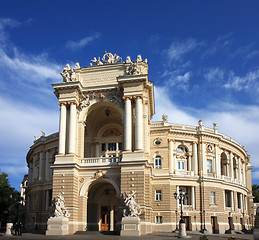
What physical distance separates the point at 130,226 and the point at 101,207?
411 inches

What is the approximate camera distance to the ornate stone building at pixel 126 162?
118ft

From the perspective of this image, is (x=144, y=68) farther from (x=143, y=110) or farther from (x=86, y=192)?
(x=86, y=192)

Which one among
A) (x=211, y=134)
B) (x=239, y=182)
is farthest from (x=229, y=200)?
(x=211, y=134)

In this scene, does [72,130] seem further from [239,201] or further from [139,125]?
[239,201]

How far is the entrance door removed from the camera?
41.4 metres

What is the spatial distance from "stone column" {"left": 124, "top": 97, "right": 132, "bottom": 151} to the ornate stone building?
11 centimetres

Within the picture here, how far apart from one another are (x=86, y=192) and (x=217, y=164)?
22.9 metres

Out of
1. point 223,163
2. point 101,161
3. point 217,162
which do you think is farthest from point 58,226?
point 223,163

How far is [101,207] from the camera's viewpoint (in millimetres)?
42062

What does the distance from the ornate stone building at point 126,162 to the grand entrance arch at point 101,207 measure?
0.39ft

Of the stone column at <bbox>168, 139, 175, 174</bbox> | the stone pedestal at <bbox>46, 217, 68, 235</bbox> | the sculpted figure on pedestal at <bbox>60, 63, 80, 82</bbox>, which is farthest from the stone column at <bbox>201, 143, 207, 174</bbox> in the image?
the stone pedestal at <bbox>46, 217, 68, 235</bbox>

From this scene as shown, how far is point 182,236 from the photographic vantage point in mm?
31375

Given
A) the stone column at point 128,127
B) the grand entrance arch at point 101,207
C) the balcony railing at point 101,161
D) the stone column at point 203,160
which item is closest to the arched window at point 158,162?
the stone column at point 203,160

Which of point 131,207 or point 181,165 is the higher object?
point 181,165
